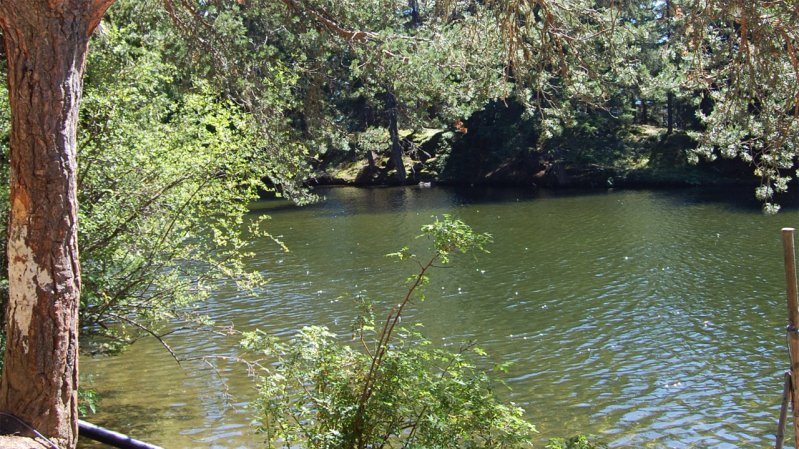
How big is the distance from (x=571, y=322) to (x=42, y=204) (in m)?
9.17

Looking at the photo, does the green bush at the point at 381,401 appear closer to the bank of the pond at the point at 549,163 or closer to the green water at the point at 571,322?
the green water at the point at 571,322

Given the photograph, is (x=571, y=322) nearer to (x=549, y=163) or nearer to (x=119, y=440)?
(x=119, y=440)

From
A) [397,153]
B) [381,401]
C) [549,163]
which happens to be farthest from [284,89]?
[397,153]

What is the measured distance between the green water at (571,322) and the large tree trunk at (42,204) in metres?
2.56

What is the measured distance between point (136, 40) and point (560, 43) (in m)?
6.27

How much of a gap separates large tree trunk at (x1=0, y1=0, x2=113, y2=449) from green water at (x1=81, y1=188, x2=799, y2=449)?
256 centimetres

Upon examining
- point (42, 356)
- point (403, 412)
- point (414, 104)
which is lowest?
point (403, 412)

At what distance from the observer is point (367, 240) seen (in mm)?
21078

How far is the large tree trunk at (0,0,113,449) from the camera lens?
4.65m

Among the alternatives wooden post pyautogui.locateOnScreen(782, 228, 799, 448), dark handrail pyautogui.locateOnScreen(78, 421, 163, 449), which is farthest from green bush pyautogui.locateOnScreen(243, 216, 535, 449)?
wooden post pyautogui.locateOnScreen(782, 228, 799, 448)

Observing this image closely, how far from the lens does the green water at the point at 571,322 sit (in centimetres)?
876

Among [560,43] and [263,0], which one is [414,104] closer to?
[263,0]

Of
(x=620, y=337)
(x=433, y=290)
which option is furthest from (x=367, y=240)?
(x=620, y=337)

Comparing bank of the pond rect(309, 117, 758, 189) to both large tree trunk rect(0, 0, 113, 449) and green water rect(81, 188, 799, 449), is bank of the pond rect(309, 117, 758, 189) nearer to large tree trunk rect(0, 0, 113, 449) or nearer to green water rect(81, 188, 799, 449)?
green water rect(81, 188, 799, 449)
